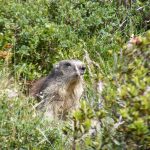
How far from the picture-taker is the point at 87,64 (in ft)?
17.0

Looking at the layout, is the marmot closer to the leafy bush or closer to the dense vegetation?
the dense vegetation

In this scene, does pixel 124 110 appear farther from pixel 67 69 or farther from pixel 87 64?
pixel 67 69

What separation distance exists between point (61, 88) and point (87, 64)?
275 cm

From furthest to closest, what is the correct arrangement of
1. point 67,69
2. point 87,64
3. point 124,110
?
point 67,69, point 87,64, point 124,110

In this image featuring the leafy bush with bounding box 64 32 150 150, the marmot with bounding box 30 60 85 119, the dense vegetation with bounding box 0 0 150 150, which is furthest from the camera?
the marmot with bounding box 30 60 85 119

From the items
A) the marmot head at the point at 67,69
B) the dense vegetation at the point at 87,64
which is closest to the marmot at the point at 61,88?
the marmot head at the point at 67,69

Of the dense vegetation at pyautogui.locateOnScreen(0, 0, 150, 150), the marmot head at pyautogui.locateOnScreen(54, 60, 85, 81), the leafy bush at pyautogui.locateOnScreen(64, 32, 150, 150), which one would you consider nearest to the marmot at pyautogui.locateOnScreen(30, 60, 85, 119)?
the marmot head at pyautogui.locateOnScreen(54, 60, 85, 81)

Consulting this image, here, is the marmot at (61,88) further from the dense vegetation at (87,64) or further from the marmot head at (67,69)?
the dense vegetation at (87,64)

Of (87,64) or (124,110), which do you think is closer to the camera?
(124,110)

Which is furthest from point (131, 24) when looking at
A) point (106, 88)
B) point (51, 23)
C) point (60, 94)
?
point (106, 88)

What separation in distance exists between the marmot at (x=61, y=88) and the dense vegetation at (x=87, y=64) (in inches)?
9.1

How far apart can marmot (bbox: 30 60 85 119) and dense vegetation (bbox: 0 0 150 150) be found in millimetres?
230

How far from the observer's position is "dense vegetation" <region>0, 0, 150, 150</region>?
12.3 feet

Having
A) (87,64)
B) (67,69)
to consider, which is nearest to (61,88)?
(67,69)
